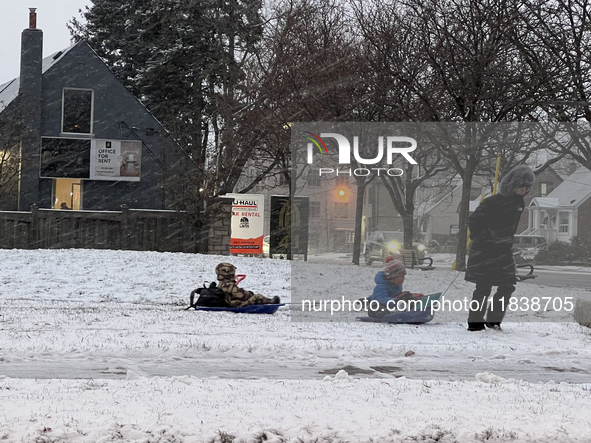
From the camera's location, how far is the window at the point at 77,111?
98.2ft

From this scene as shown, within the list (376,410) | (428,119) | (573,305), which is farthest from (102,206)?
(376,410)

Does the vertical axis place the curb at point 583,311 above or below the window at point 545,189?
below

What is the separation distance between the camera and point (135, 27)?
1527 inches

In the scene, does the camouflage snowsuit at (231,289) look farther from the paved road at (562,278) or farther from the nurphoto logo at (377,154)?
the paved road at (562,278)

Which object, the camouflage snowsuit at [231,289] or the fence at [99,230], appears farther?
the fence at [99,230]

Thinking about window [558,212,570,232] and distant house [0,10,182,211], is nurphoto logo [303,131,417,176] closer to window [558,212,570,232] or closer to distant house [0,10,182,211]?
window [558,212,570,232]

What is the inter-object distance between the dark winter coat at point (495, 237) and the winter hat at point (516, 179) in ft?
0.34

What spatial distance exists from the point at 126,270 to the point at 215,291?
5935 millimetres

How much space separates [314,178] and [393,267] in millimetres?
2013

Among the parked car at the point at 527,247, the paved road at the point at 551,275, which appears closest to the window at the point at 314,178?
the paved road at the point at 551,275

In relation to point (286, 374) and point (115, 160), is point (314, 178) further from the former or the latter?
point (115, 160)

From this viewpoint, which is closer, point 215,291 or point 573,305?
point 573,305

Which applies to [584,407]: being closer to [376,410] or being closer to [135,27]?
[376,410]

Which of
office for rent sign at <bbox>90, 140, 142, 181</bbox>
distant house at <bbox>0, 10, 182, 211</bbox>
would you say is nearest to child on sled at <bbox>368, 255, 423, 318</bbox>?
distant house at <bbox>0, 10, 182, 211</bbox>
